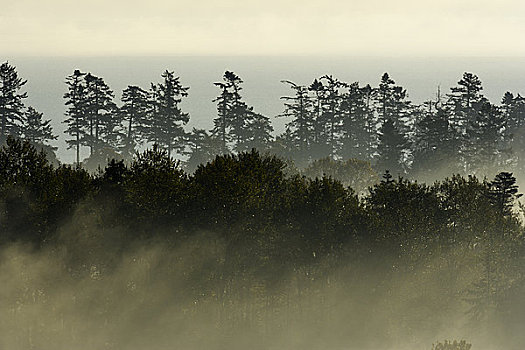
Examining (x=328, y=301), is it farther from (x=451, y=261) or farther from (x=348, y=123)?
(x=348, y=123)

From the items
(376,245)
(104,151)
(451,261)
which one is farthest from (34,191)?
(104,151)

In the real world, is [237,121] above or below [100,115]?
below

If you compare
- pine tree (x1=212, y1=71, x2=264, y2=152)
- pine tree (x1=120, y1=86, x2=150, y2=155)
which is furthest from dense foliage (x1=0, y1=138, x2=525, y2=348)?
pine tree (x1=120, y1=86, x2=150, y2=155)

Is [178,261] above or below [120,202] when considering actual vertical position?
below

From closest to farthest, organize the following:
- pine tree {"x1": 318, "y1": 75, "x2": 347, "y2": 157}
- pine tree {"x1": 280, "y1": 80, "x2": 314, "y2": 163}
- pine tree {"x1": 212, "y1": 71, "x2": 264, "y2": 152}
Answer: pine tree {"x1": 212, "y1": 71, "x2": 264, "y2": 152} → pine tree {"x1": 280, "y1": 80, "x2": 314, "y2": 163} → pine tree {"x1": 318, "y1": 75, "x2": 347, "y2": 157}

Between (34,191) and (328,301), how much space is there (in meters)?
22.4

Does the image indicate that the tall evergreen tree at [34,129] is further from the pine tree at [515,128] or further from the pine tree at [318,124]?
the pine tree at [515,128]

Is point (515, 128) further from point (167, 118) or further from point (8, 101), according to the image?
point (8, 101)

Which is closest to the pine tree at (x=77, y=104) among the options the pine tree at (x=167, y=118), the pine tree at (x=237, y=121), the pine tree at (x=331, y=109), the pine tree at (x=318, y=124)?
the pine tree at (x=167, y=118)

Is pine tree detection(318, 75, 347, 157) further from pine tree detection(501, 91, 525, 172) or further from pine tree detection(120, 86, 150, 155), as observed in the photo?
pine tree detection(120, 86, 150, 155)

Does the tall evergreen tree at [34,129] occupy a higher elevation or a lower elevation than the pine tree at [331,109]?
lower

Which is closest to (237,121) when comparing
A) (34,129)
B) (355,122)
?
(355,122)

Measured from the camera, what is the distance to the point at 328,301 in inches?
2194

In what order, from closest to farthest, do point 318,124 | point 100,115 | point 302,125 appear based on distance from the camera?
point 100,115 → point 302,125 → point 318,124
